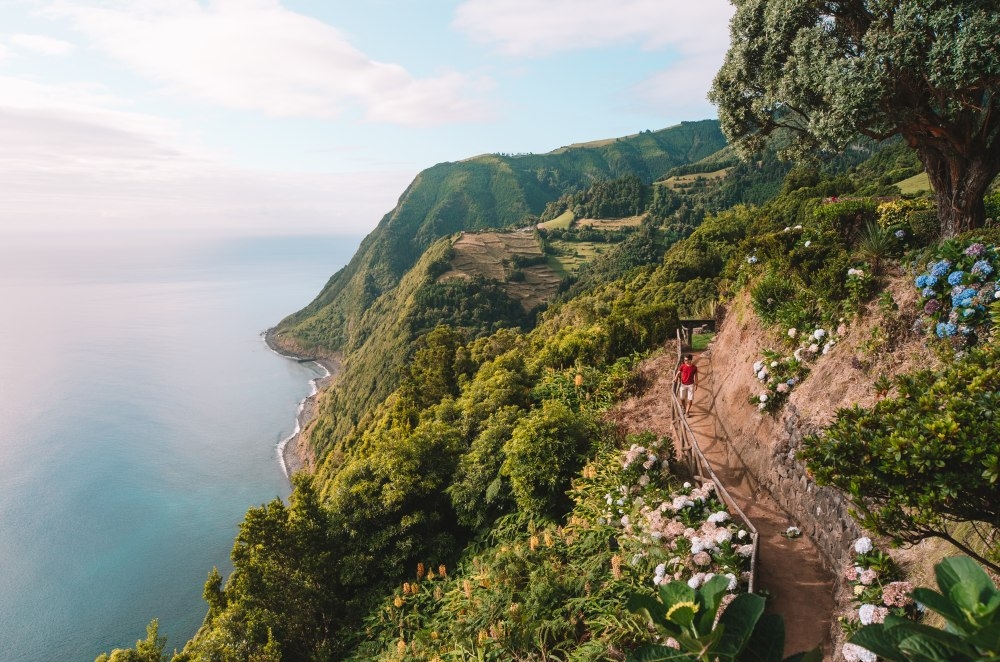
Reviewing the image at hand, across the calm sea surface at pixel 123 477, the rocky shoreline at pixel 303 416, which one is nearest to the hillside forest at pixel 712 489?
the rocky shoreline at pixel 303 416

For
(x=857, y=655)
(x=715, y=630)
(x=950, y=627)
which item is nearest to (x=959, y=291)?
(x=857, y=655)

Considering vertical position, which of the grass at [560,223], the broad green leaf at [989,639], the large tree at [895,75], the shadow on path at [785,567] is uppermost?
the grass at [560,223]

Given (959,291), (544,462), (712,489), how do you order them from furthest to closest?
1. (544,462)
2. (712,489)
3. (959,291)

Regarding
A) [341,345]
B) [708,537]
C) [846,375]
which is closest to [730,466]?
[846,375]

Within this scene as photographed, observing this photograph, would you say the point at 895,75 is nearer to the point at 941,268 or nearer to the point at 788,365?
the point at 941,268

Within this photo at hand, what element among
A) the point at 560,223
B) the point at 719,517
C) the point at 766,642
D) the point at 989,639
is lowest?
the point at 719,517

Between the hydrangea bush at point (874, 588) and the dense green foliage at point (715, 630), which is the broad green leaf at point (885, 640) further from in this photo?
the hydrangea bush at point (874, 588)

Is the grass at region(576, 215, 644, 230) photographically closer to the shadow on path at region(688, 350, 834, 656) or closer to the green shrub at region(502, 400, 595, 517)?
the green shrub at region(502, 400, 595, 517)
